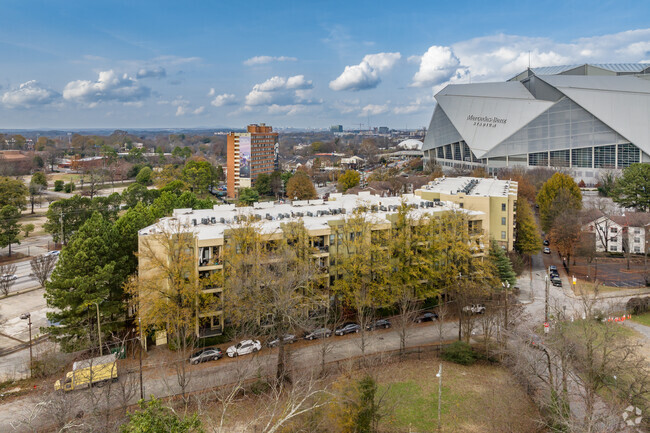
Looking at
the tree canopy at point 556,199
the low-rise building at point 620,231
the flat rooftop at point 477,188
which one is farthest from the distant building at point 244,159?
the low-rise building at point 620,231

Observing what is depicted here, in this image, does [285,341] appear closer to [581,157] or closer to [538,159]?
[538,159]

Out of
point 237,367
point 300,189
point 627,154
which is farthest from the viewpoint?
point 627,154

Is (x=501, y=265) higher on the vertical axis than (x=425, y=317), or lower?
higher

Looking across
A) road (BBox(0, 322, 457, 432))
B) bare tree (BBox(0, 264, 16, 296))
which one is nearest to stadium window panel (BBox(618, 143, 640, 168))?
road (BBox(0, 322, 457, 432))

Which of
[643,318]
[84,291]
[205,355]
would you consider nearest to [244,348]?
[205,355]

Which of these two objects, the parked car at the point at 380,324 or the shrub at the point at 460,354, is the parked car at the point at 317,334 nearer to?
the parked car at the point at 380,324

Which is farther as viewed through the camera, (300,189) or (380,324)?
(300,189)

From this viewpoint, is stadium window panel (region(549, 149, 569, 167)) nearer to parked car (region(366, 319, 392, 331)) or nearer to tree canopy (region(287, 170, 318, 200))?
tree canopy (region(287, 170, 318, 200))
